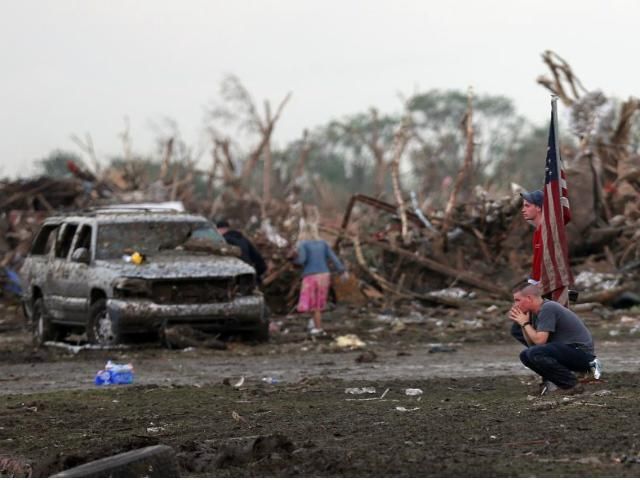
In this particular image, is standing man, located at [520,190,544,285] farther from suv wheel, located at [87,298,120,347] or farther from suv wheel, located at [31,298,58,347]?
suv wheel, located at [31,298,58,347]

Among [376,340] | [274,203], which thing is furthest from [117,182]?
[376,340]

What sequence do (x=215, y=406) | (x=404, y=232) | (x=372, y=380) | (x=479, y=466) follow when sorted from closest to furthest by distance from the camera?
(x=479, y=466) → (x=215, y=406) → (x=372, y=380) → (x=404, y=232)

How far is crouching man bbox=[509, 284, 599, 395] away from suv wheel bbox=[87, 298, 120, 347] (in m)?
8.43

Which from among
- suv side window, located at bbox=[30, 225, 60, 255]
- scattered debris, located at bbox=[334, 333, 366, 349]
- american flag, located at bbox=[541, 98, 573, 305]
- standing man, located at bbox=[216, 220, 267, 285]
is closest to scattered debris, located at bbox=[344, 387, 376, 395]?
american flag, located at bbox=[541, 98, 573, 305]

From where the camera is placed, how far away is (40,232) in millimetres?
21031

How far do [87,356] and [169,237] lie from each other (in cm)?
239

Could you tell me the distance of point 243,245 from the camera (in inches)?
788

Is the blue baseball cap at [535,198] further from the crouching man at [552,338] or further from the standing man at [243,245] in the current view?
the standing man at [243,245]

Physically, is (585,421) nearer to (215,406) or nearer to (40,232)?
(215,406)

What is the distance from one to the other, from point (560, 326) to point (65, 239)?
10.8 m

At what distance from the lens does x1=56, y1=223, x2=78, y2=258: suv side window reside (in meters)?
19.7

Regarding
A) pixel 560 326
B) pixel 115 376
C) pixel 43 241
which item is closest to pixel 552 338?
pixel 560 326

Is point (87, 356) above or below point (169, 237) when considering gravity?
below

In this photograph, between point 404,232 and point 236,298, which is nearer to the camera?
point 236,298
